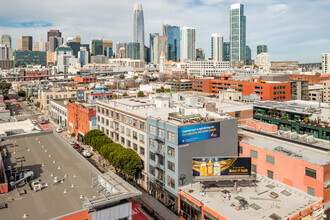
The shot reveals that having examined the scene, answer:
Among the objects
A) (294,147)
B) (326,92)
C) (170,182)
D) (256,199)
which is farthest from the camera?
(326,92)

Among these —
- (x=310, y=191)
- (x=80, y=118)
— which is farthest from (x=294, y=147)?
(x=80, y=118)

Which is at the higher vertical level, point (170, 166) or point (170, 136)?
point (170, 136)

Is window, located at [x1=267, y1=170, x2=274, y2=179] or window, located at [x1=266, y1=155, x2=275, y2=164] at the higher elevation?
window, located at [x1=266, y1=155, x2=275, y2=164]

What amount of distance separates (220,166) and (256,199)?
6.47m

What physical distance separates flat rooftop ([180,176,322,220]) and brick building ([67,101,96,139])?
1909 inches

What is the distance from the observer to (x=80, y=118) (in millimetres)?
91250

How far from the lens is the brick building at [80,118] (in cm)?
8406

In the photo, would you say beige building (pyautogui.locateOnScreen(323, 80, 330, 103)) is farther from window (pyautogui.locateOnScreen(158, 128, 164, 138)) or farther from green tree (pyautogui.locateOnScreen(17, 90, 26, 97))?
green tree (pyautogui.locateOnScreen(17, 90, 26, 97))

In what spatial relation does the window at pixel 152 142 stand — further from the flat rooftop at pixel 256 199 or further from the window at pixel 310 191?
the window at pixel 310 191

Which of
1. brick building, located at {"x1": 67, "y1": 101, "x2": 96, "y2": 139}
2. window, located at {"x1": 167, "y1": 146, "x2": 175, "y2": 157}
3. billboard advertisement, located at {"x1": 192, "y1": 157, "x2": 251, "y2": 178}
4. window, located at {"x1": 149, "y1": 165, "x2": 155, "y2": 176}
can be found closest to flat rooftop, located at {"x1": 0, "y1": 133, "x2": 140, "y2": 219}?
billboard advertisement, located at {"x1": 192, "y1": 157, "x2": 251, "y2": 178}

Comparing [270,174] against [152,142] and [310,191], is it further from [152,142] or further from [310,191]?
[152,142]

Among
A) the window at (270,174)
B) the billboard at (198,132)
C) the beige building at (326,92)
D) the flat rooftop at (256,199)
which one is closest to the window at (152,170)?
the billboard at (198,132)

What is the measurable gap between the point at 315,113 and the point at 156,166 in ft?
169

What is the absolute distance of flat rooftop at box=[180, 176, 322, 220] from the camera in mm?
35125
